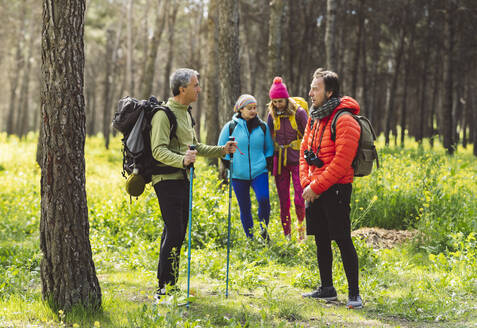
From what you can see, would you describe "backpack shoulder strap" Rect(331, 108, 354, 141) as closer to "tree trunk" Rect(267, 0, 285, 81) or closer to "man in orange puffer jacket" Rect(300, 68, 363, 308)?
"man in orange puffer jacket" Rect(300, 68, 363, 308)

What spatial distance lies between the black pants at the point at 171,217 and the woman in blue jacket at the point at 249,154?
2.01 metres

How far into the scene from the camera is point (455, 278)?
17.9 feet

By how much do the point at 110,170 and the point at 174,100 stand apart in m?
13.1

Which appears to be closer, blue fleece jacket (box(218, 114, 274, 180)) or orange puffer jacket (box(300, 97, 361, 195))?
orange puffer jacket (box(300, 97, 361, 195))

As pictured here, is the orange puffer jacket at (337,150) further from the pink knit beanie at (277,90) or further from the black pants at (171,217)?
the pink knit beanie at (277,90)

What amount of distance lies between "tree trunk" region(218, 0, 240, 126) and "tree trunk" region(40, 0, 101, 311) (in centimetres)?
663

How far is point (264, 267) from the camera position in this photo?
238 inches

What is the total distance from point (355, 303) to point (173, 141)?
2463 mm

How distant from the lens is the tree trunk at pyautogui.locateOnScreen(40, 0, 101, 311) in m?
4.04

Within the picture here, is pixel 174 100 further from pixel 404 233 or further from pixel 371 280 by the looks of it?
→ pixel 404 233

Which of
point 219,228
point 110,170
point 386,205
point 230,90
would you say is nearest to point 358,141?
point 219,228

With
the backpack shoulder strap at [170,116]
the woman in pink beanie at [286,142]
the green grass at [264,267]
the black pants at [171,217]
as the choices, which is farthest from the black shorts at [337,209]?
the woman in pink beanie at [286,142]

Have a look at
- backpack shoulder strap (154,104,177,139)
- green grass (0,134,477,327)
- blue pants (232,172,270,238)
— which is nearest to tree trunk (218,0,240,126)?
green grass (0,134,477,327)

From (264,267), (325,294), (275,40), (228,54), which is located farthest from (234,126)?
(275,40)
